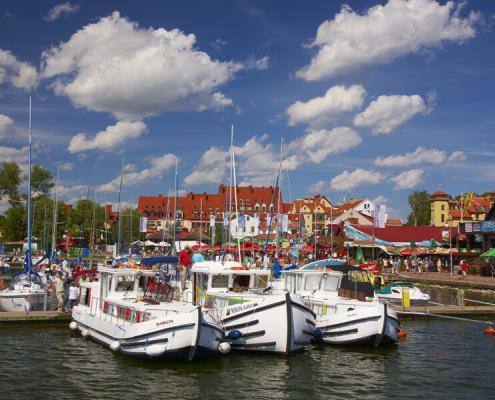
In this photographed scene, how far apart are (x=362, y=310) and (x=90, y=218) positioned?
11752cm

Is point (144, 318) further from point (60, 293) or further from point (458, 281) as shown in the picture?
point (458, 281)

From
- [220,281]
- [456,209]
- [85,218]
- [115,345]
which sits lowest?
[115,345]

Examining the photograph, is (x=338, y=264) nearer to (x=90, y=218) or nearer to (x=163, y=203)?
(x=90, y=218)

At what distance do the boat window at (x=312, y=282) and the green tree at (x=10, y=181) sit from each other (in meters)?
110

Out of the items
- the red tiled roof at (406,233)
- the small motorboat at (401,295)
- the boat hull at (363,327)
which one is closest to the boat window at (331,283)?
the boat hull at (363,327)

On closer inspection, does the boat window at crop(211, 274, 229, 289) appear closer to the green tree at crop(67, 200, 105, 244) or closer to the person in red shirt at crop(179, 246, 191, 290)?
the person in red shirt at crop(179, 246, 191, 290)

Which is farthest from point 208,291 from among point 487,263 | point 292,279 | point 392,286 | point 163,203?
point 163,203

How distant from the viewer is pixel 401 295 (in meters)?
39.7

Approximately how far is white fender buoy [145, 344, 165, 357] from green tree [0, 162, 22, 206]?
115138 millimetres

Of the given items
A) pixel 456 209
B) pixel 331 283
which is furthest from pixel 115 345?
pixel 456 209

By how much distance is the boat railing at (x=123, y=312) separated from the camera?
22.7 m

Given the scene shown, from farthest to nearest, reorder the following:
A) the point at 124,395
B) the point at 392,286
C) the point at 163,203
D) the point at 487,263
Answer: the point at 163,203 → the point at 487,263 → the point at 392,286 → the point at 124,395

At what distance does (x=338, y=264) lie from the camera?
109ft

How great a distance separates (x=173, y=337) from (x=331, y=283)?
37.7 feet
